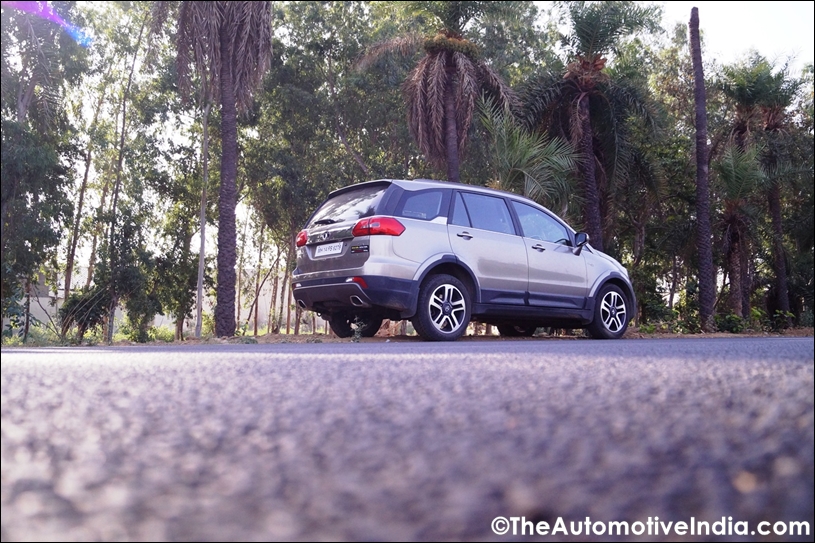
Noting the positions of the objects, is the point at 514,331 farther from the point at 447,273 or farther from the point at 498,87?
the point at 498,87

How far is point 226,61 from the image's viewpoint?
18.9 m

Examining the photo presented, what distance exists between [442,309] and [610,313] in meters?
3.10

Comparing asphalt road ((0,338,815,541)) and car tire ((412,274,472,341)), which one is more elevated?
car tire ((412,274,472,341))

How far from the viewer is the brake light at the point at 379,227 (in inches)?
355

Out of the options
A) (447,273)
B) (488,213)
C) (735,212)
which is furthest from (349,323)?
(735,212)

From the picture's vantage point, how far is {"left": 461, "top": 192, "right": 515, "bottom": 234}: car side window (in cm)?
1005

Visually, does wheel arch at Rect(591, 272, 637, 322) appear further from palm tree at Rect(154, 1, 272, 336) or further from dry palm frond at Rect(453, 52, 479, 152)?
palm tree at Rect(154, 1, 272, 336)

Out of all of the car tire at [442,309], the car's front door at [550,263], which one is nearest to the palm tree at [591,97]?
the car's front door at [550,263]

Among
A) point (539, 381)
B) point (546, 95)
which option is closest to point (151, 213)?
point (546, 95)

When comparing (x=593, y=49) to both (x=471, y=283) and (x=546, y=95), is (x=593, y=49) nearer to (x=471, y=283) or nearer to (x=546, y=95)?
(x=546, y=95)

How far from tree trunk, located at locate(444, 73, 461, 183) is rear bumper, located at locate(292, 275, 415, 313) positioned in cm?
1056

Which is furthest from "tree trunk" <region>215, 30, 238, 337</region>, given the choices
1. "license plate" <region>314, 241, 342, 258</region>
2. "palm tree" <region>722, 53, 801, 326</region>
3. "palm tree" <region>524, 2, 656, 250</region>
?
"palm tree" <region>722, 53, 801, 326</region>

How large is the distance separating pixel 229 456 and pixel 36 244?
1221 inches

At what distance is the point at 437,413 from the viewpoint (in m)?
1.43
